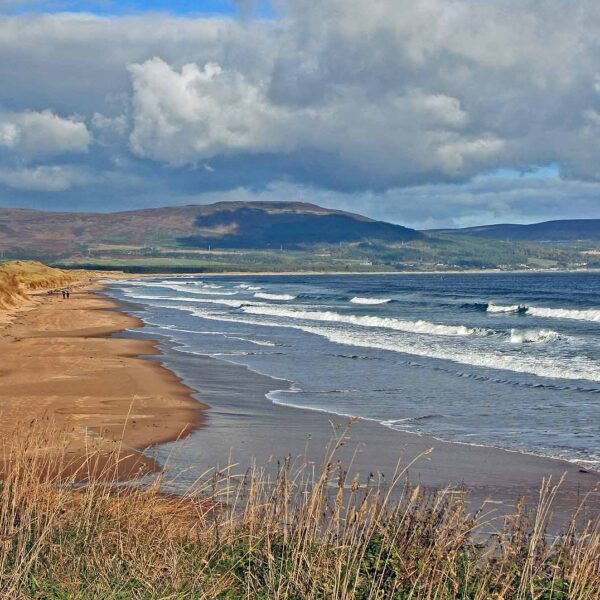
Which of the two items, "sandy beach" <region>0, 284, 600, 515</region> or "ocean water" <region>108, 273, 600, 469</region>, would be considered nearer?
"sandy beach" <region>0, 284, 600, 515</region>

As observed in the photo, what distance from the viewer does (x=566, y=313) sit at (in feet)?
180

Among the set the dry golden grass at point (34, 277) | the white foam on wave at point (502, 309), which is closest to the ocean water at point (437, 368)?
the white foam on wave at point (502, 309)

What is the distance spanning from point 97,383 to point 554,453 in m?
12.4

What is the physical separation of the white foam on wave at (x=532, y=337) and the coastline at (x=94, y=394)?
14.5 meters

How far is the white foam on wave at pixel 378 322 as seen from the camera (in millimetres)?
40531

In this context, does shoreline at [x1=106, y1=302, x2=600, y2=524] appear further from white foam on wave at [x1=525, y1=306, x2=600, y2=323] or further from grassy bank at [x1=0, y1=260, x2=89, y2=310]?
grassy bank at [x1=0, y1=260, x2=89, y2=310]

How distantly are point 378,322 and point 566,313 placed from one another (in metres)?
14.5

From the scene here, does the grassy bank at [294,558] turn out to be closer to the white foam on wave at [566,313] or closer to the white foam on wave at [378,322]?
the white foam on wave at [378,322]

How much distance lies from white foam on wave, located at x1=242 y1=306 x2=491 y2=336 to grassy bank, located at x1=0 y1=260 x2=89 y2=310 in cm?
1550

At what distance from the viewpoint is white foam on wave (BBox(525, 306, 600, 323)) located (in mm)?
51747

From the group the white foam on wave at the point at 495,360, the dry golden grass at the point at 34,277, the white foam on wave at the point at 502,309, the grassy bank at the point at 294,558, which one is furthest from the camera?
the dry golden grass at the point at 34,277

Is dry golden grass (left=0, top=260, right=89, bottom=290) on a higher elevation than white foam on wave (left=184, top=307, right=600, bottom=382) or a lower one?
higher

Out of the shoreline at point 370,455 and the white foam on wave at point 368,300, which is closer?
the shoreline at point 370,455

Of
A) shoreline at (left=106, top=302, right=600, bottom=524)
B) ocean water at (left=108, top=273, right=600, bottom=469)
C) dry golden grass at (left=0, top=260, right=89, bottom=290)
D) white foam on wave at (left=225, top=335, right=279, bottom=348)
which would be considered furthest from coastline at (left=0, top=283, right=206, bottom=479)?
dry golden grass at (left=0, top=260, right=89, bottom=290)
